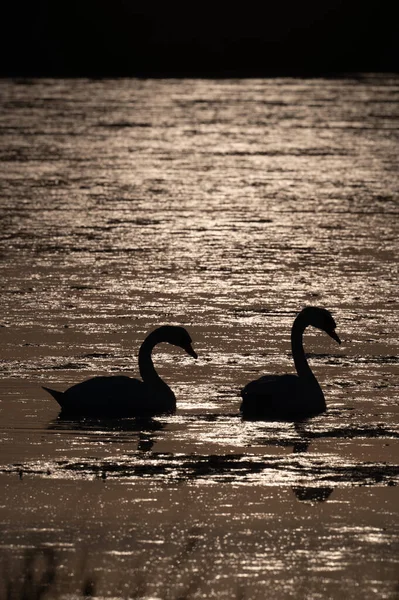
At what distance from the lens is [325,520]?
10375mm

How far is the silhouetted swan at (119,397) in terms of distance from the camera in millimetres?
13195

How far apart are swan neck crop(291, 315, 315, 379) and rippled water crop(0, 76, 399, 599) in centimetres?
34

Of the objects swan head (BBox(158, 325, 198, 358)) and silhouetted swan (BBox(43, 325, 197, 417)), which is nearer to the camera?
silhouetted swan (BBox(43, 325, 197, 417))

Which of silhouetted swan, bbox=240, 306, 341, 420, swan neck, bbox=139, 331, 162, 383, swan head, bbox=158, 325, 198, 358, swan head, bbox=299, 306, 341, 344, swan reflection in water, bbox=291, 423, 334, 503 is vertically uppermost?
swan head, bbox=299, 306, 341, 344

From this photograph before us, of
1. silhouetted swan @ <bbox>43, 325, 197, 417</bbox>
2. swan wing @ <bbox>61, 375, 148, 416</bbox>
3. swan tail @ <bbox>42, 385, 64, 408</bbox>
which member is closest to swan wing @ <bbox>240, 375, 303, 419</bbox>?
silhouetted swan @ <bbox>43, 325, 197, 417</bbox>

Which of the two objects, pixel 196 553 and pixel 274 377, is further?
pixel 274 377

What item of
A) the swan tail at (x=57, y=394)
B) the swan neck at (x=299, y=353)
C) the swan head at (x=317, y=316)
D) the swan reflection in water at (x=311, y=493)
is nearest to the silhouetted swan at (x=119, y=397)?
the swan tail at (x=57, y=394)

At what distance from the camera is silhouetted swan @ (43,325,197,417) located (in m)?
13.2

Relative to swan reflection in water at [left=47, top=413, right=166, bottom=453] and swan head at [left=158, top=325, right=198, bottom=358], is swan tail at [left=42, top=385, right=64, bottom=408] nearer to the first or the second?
swan reflection in water at [left=47, top=413, right=166, bottom=453]

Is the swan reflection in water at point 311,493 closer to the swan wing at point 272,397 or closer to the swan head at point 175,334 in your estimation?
the swan wing at point 272,397

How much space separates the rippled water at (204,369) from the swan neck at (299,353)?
1.12ft

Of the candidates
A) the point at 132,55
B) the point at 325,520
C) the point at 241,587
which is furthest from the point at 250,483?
the point at 132,55

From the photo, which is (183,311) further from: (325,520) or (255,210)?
(255,210)

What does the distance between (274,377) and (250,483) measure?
2442 millimetres
